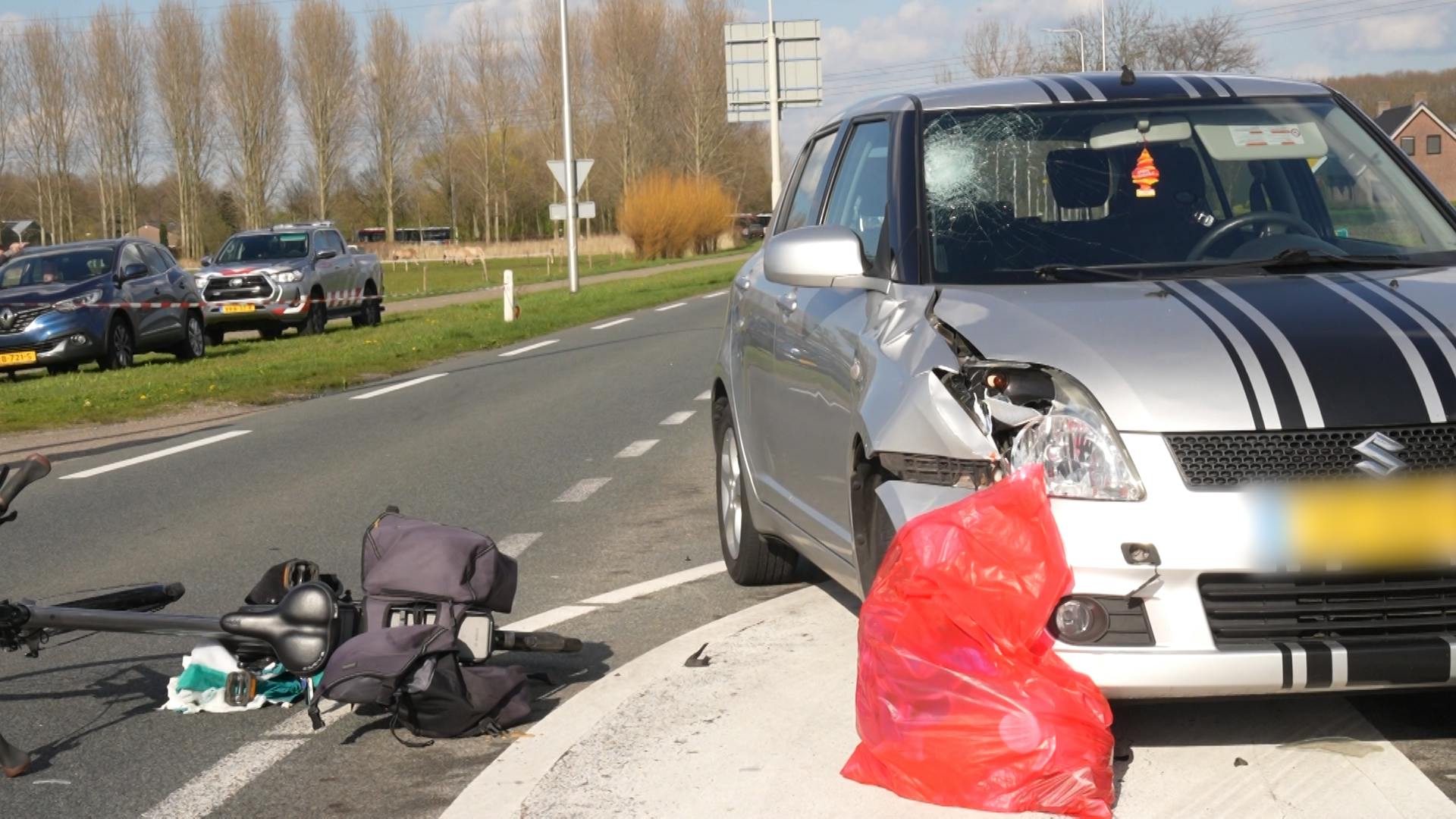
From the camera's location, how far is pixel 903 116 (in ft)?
17.9

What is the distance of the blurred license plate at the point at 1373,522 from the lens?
12.6 feet

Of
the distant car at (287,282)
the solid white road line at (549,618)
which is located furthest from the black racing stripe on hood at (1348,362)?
the distant car at (287,282)

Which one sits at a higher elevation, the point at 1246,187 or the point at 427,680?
the point at 1246,187

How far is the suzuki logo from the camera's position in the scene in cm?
384

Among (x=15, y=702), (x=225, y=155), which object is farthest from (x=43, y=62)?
→ (x=15, y=702)

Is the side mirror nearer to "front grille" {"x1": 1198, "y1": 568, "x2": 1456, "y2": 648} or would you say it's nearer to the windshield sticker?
the windshield sticker

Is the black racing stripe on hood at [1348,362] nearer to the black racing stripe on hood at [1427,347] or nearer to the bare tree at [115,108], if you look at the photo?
the black racing stripe on hood at [1427,347]

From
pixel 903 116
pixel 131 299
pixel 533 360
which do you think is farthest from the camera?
pixel 131 299

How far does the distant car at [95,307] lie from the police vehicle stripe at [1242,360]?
65.5 ft

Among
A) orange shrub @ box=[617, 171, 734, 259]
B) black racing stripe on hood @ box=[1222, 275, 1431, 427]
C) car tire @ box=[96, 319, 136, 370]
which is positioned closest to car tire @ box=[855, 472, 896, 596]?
black racing stripe on hood @ box=[1222, 275, 1431, 427]

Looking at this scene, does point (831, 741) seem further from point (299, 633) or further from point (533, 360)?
point (533, 360)

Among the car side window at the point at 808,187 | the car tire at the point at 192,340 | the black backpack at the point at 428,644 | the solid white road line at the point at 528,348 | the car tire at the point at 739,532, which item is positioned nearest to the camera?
the black backpack at the point at 428,644

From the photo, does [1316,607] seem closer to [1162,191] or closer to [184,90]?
[1162,191]

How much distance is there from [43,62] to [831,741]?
88907mm
